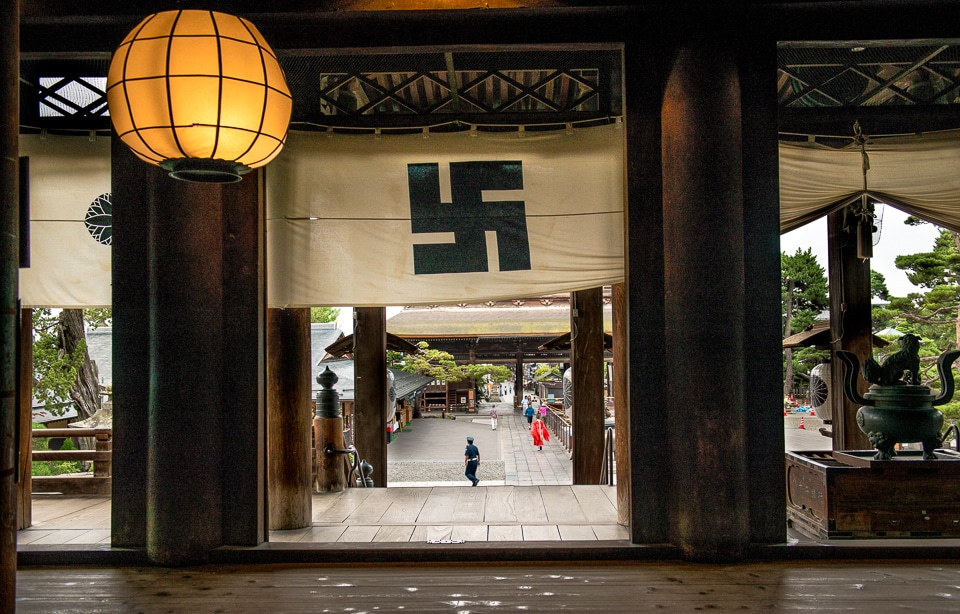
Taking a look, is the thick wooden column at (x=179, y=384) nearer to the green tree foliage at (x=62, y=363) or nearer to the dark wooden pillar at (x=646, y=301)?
the dark wooden pillar at (x=646, y=301)

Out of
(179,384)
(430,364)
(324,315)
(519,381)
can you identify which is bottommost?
(519,381)

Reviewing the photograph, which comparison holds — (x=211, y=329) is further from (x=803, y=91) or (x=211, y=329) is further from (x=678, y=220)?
(x=803, y=91)

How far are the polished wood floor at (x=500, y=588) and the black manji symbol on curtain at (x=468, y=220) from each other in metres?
1.85

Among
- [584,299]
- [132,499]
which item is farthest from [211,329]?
[584,299]

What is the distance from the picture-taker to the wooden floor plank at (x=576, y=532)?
12.4 ft

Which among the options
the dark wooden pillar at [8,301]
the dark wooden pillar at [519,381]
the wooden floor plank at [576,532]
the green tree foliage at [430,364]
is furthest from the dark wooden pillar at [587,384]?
the dark wooden pillar at [519,381]

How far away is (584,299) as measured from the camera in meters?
7.09

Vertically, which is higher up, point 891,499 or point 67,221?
point 67,221

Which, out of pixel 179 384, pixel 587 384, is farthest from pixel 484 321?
pixel 179 384

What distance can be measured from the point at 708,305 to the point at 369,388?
14.1 feet

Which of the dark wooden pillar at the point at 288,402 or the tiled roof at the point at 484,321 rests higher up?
the tiled roof at the point at 484,321

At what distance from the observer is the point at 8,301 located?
2072 mm

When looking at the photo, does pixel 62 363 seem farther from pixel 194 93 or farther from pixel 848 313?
pixel 848 313

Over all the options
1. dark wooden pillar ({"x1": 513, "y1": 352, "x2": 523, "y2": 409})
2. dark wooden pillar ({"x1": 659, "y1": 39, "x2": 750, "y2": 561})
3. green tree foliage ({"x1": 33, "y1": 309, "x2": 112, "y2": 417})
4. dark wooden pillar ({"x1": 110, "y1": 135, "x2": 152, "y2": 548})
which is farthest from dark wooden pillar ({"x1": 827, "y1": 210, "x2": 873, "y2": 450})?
dark wooden pillar ({"x1": 513, "y1": 352, "x2": 523, "y2": 409})
